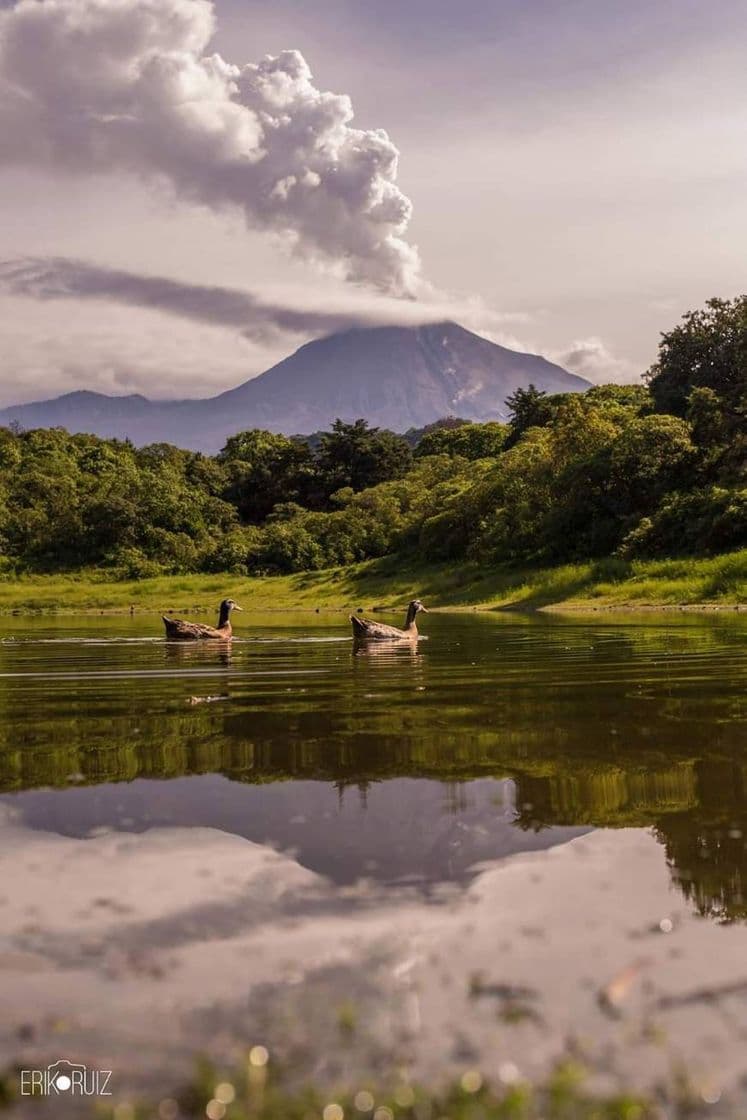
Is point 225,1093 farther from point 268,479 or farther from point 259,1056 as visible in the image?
point 268,479

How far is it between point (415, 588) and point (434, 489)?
572 inches

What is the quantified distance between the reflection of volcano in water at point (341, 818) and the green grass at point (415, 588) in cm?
2972

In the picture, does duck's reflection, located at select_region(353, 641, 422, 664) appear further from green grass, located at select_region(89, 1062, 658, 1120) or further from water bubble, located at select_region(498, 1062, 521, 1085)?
green grass, located at select_region(89, 1062, 658, 1120)

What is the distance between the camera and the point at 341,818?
635 cm

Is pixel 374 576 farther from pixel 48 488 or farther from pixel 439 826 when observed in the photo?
pixel 439 826

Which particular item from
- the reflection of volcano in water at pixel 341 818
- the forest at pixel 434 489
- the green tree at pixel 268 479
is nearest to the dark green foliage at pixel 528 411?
the forest at pixel 434 489

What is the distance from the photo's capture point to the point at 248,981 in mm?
3910

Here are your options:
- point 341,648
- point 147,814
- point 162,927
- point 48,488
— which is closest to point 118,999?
point 162,927

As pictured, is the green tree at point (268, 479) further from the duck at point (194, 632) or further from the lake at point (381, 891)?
the lake at point (381, 891)

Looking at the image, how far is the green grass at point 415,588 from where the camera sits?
37344 mm

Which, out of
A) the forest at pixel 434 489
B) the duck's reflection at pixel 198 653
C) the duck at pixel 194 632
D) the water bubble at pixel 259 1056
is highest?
the forest at pixel 434 489

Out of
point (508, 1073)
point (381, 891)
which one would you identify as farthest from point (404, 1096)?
point (381, 891)

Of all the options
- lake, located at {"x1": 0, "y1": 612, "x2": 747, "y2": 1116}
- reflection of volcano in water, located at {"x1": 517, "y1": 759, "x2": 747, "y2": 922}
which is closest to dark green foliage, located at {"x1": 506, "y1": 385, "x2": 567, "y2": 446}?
lake, located at {"x1": 0, "y1": 612, "x2": 747, "y2": 1116}
